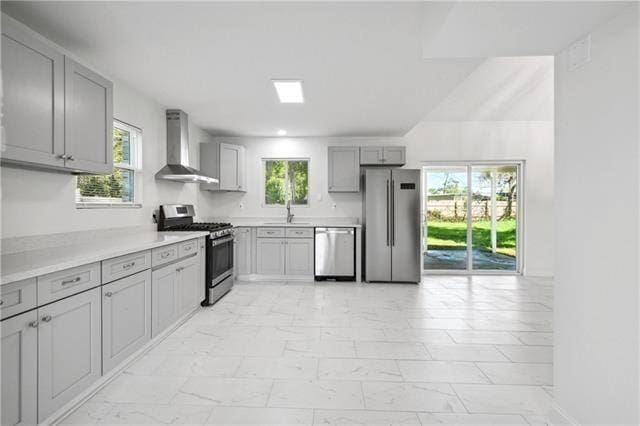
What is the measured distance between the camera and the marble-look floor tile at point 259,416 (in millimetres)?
1781

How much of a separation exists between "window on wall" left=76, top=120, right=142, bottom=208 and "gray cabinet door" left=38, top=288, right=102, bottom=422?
1.24 m

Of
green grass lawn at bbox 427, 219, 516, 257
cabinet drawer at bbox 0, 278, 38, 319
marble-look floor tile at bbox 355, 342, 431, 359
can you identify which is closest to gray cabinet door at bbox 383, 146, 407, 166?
green grass lawn at bbox 427, 219, 516, 257

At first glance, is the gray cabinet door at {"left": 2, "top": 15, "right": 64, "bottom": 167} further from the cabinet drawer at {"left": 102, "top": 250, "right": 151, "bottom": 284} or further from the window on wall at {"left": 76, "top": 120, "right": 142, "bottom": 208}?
the window on wall at {"left": 76, "top": 120, "right": 142, "bottom": 208}

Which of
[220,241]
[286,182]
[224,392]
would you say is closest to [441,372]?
[224,392]

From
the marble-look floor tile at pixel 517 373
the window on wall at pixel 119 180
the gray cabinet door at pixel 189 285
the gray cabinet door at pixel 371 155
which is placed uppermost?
the gray cabinet door at pixel 371 155

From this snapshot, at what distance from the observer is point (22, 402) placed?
4.93 ft

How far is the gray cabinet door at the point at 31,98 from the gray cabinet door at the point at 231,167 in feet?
10.4

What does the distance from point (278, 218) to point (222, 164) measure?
1.35 metres

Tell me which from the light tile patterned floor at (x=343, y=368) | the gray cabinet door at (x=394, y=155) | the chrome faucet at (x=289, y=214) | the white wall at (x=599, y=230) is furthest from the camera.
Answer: the chrome faucet at (x=289, y=214)

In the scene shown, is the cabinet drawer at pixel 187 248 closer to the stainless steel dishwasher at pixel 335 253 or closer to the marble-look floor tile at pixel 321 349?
the marble-look floor tile at pixel 321 349

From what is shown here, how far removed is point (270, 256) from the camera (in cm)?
527

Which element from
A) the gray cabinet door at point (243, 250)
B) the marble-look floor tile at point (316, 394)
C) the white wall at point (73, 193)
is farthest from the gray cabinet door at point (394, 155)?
the marble-look floor tile at point (316, 394)

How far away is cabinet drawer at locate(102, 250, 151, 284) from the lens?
211 cm

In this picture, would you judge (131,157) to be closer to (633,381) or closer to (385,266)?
(385,266)
